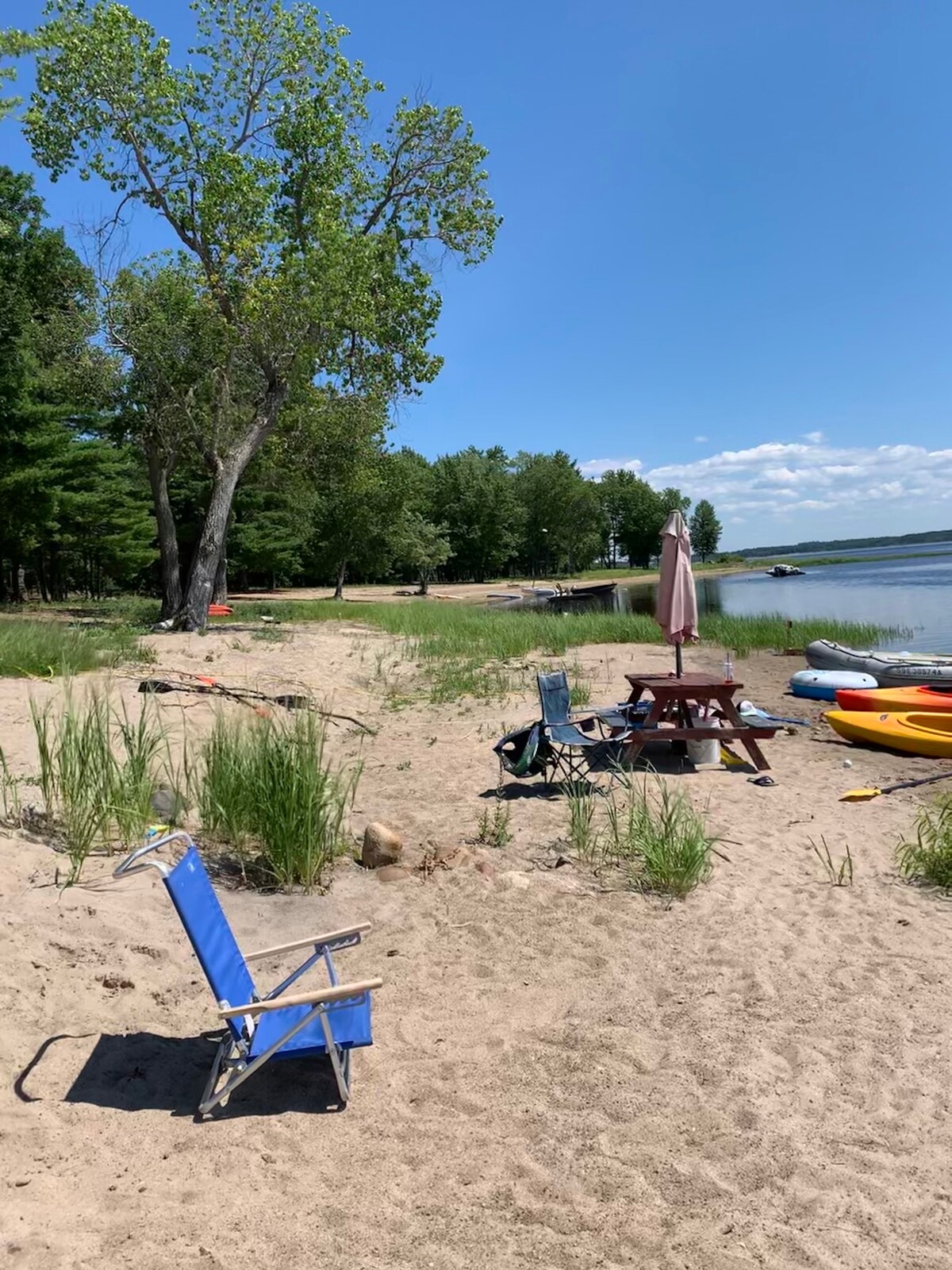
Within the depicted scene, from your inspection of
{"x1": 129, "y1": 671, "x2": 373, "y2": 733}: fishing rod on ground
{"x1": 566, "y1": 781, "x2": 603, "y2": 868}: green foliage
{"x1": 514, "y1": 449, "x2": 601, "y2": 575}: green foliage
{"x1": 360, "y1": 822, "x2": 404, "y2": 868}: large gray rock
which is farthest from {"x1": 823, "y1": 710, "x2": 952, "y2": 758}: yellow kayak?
{"x1": 514, "y1": 449, "x2": 601, "y2": 575}: green foliage

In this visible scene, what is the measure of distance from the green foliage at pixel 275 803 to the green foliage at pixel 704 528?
12136 cm

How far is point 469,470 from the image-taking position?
208 ft

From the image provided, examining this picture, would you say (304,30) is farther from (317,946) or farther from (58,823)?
(317,946)

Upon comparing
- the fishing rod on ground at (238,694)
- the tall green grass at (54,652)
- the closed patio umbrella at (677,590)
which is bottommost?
the fishing rod on ground at (238,694)

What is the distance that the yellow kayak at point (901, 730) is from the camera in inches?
357

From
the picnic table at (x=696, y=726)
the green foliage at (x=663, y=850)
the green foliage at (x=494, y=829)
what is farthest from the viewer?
the picnic table at (x=696, y=726)

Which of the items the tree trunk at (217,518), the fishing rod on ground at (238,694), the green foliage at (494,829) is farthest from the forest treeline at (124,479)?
the green foliage at (494,829)

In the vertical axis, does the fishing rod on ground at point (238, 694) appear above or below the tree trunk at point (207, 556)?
below

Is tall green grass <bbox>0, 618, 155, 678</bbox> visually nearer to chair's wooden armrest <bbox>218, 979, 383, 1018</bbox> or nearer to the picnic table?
the picnic table

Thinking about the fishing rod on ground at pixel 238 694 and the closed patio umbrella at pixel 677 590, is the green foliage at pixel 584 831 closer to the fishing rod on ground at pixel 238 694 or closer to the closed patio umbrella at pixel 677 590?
the closed patio umbrella at pixel 677 590

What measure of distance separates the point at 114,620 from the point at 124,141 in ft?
30.2

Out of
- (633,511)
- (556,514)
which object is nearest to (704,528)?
(633,511)

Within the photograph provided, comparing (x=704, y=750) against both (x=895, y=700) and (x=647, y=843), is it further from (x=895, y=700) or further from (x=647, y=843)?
(x=895, y=700)

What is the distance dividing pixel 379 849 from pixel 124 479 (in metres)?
29.2
